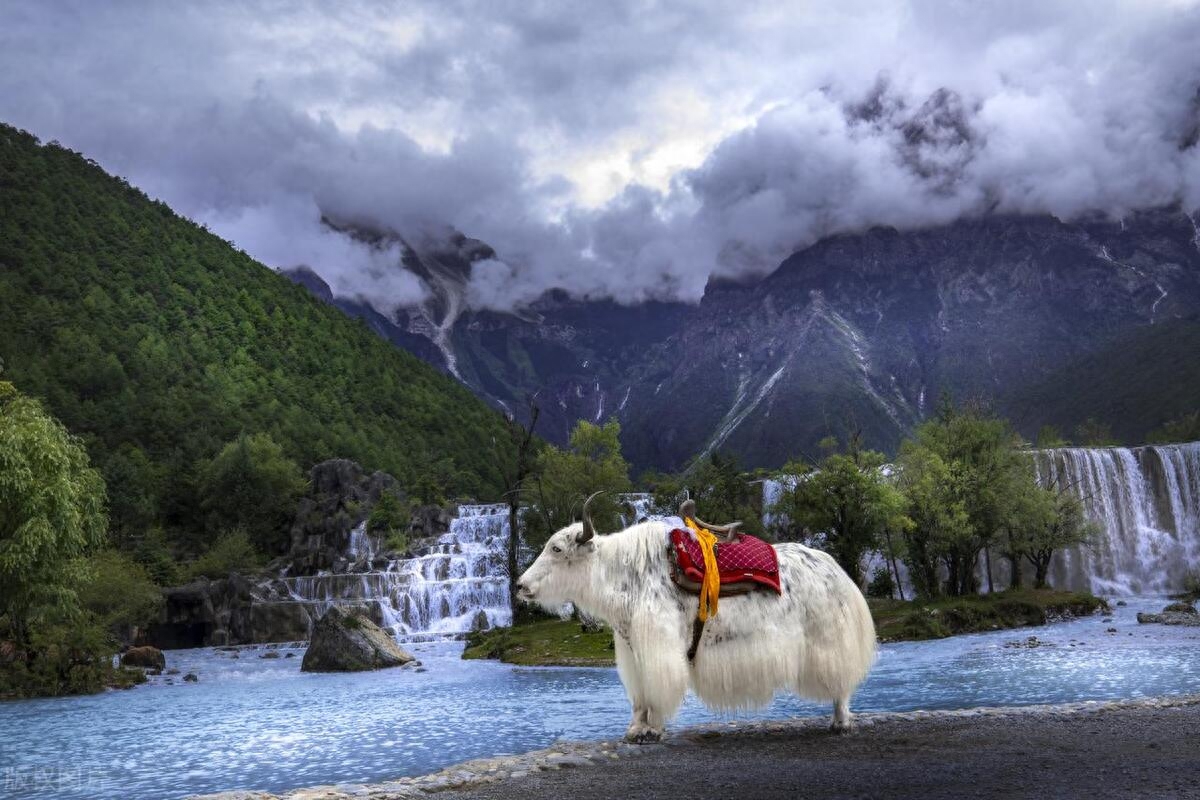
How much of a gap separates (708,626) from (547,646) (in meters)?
27.6

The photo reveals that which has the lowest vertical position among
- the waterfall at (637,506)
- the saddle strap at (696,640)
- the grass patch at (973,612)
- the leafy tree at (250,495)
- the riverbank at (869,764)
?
the grass patch at (973,612)

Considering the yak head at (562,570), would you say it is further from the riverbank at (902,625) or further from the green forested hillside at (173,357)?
the green forested hillside at (173,357)

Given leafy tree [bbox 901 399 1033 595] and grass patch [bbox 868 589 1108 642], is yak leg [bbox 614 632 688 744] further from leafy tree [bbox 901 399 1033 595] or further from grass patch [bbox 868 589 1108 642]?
leafy tree [bbox 901 399 1033 595]

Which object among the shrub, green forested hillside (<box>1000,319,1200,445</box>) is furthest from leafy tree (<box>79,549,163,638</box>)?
green forested hillside (<box>1000,319,1200,445</box>)

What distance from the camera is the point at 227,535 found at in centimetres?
8150

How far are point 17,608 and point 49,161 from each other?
13126 cm

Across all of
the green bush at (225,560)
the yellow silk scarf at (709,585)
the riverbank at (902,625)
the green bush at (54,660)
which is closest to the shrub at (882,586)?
the riverbank at (902,625)

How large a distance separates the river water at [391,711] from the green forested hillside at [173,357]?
60543 mm

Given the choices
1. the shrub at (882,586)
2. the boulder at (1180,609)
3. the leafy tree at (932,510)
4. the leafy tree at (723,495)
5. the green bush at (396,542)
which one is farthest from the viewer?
the green bush at (396,542)

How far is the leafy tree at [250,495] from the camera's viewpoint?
285ft

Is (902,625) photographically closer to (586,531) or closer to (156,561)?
(586,531)

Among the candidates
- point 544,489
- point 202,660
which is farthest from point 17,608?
point 544,489

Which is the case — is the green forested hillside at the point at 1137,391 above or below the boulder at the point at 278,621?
above

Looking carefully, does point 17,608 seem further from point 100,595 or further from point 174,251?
point 174,251
